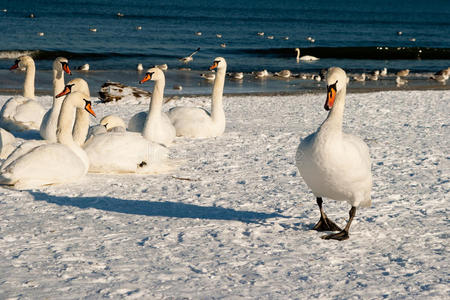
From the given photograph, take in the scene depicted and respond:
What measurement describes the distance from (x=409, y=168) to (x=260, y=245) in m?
3.68

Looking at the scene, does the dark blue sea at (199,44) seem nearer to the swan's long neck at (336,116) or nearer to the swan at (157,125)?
the swan at (157,125)

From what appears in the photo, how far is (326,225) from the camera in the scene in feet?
20.1

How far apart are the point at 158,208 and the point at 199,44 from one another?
3728 centimetres

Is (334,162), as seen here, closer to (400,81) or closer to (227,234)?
(227,234)

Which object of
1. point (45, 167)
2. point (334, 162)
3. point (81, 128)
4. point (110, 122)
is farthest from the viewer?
point (110, 122)

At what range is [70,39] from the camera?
42.4 metres

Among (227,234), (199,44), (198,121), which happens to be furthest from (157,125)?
(199,44)

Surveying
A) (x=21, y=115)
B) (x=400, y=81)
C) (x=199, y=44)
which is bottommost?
(x=21, y=115)

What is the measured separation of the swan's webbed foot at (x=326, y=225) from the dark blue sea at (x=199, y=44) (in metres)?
16.2

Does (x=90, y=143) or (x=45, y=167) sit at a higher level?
(x=90, y=143)

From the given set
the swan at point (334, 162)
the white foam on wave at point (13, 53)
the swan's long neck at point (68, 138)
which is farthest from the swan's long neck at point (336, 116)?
the white foam on wave at point (13, 53)

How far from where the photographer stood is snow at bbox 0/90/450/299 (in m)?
4.75

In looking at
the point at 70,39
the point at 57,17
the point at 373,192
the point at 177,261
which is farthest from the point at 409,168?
the point at 57,17

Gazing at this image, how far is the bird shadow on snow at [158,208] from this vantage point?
21.6ft
